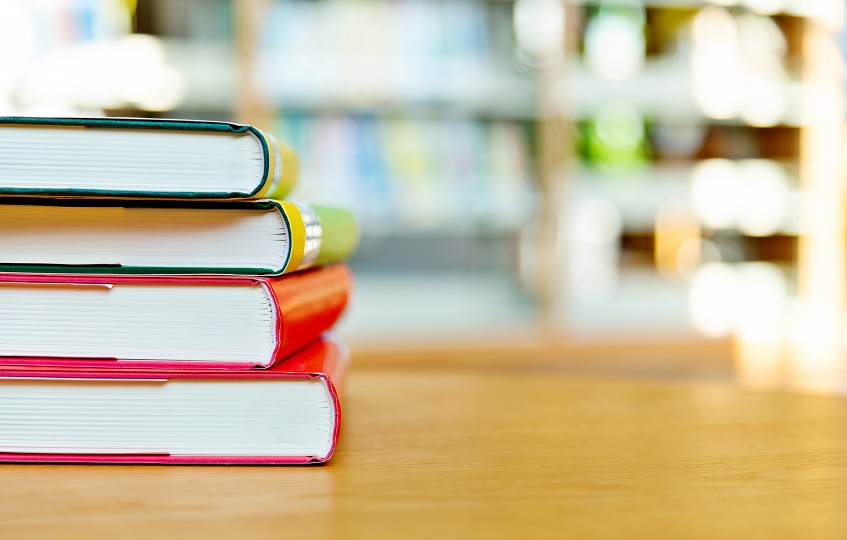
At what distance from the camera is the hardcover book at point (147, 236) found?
52 centimetres

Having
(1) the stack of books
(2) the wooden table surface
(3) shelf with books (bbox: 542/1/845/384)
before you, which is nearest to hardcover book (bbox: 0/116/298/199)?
(1) the stack of books

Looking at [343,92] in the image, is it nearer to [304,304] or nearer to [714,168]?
[714,168]

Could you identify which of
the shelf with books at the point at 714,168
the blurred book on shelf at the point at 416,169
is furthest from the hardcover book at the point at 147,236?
the shelf with books at the point at 714,168

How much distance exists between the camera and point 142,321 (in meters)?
0.52

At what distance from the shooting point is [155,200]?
1.70 ft

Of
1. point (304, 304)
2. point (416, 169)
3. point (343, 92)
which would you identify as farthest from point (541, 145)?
point (304, 304)


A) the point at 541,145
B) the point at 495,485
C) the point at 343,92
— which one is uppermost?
the point at 343,92

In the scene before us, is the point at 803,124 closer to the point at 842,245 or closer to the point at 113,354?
the point at 842,245

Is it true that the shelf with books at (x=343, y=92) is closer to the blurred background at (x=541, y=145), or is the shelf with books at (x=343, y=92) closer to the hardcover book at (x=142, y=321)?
the blurred background at (x=541, y=145)

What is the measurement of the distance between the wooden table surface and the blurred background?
1904mm

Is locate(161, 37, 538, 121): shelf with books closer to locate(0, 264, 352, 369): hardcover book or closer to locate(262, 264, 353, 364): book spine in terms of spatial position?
locate(262, 264, 353, 364): book spine

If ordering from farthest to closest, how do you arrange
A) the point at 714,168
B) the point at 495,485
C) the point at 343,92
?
the point at 714,168, the point at 343,92, the point at 495,485

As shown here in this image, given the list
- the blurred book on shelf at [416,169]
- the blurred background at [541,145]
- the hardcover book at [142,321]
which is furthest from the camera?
the blurred book on shelf at [416,169]

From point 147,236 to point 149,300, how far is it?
4 centimetres
